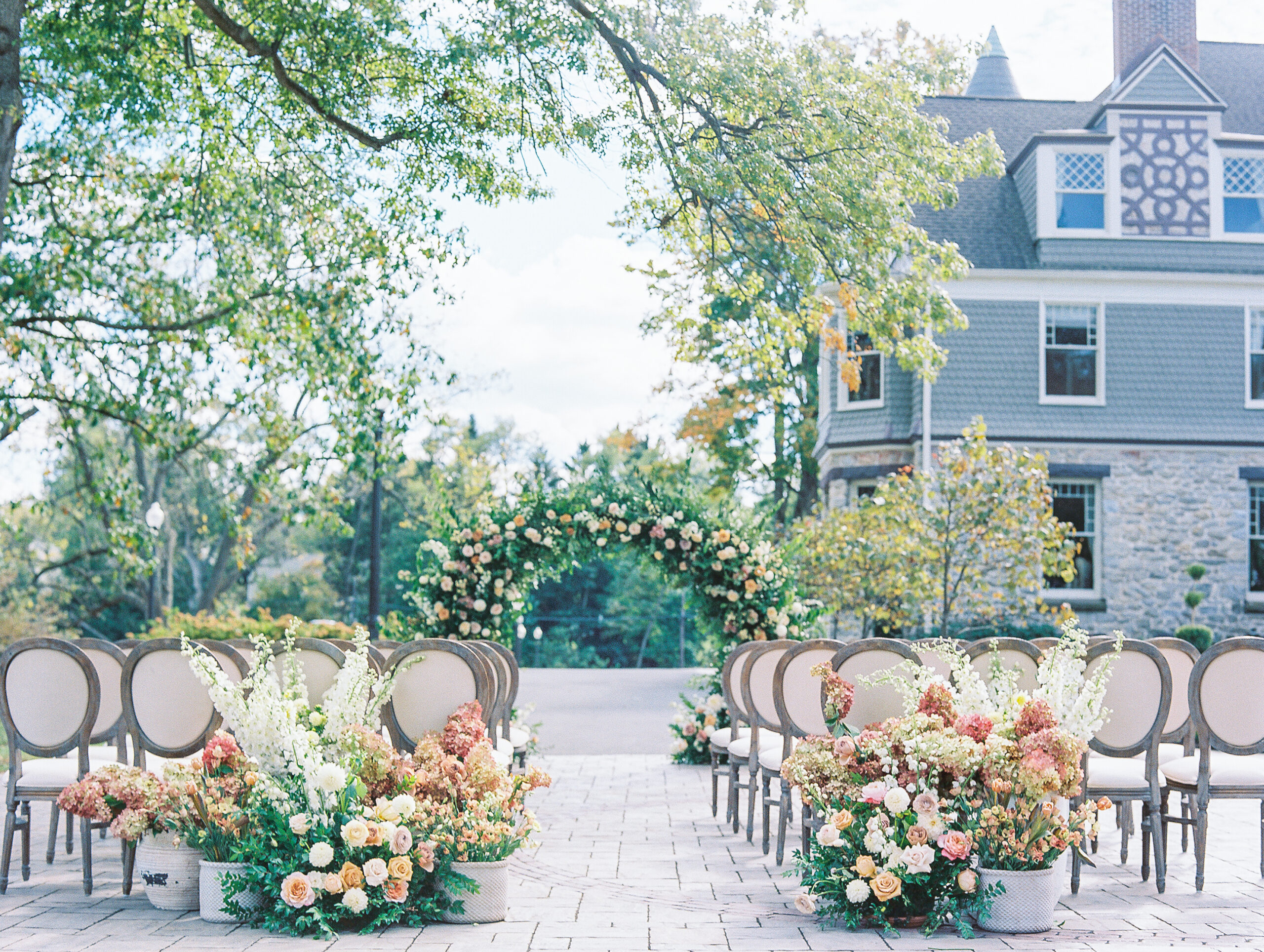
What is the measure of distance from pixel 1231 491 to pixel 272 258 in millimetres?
15531

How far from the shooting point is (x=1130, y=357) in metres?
19.7

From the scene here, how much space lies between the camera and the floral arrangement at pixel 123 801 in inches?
209

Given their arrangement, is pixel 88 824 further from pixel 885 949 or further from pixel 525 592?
pixel 525 592

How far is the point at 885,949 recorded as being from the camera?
463 centimetres

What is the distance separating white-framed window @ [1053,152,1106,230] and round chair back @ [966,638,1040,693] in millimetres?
15027

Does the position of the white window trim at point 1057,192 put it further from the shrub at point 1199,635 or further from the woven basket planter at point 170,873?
the woven basket planter at point 170,873

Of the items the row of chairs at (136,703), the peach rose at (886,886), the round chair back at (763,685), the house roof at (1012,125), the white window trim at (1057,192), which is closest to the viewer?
the peach rose at (886,886)

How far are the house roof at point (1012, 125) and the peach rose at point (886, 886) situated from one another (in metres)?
16.3

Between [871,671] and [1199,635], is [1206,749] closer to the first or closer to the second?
[871,671]

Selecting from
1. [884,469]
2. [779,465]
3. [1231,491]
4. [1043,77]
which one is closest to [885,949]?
[884,469]

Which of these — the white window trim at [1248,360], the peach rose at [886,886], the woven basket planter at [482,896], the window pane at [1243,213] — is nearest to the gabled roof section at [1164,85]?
the window pane at [1243,213]

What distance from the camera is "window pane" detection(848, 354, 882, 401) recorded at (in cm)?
2048

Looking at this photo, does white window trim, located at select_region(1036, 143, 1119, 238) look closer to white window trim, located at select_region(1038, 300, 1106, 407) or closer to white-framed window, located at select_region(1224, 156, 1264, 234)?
white window trim, located at select_region(1038, 300, 1106, 407)

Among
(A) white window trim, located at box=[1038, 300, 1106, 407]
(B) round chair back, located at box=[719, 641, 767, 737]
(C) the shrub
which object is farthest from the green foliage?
(B) round chair back, located at box=[719, 641, 767, 737]
